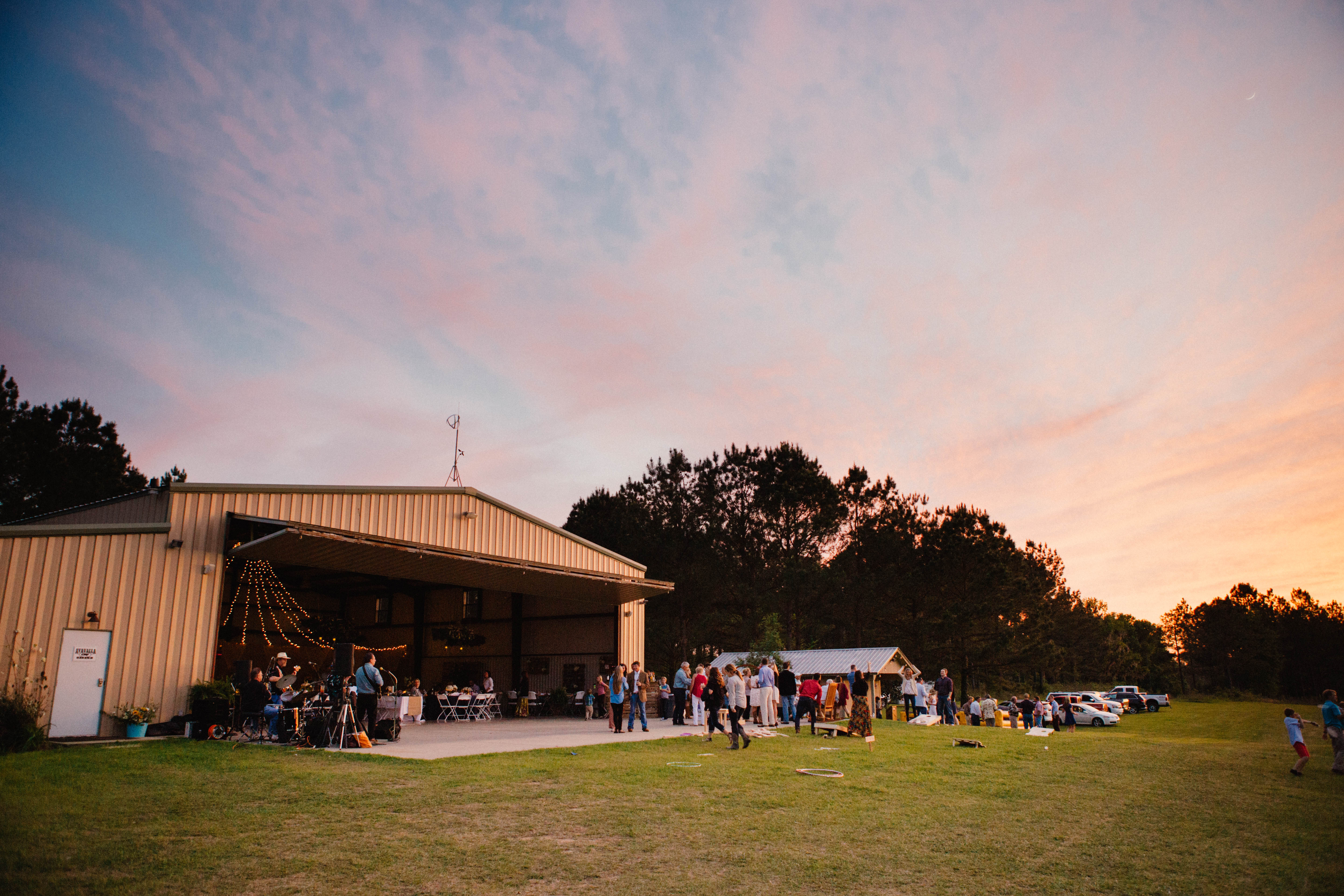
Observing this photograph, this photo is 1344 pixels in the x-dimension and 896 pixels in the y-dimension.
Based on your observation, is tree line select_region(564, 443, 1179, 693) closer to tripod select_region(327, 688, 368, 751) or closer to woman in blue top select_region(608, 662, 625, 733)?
woman in blue top select_region(608, 662, 625, 733)

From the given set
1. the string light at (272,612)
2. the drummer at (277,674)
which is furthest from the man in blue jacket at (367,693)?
the string light at (272,612)

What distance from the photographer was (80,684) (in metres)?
11.6

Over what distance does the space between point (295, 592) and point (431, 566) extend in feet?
38.5

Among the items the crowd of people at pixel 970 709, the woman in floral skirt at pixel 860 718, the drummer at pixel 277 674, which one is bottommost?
the crowd of people at pixel 970 709

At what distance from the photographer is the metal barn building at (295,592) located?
37.7 feet

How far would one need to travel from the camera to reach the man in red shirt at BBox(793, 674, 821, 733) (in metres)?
15.9

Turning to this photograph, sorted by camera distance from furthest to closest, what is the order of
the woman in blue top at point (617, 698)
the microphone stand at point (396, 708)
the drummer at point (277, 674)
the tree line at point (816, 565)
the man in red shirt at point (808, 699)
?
the tree line at point (816, 565) < the man in red shirt at point (808, 699) < the woman in blue top at point (617, 698) < the drummer at point (277, 674) < the microphone stand at point (396, 708)

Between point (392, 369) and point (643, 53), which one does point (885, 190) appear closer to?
point (643, 53)

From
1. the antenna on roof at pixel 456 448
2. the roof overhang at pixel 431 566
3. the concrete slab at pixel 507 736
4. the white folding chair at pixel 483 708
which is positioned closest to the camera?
the concrete slab at pixel 507 736

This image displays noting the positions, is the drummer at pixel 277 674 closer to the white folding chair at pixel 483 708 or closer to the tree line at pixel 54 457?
the white folding chair at pixel 483 708

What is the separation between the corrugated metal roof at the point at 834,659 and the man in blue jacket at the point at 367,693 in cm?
1748

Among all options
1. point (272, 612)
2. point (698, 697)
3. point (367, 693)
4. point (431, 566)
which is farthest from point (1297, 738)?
point (272, 612)

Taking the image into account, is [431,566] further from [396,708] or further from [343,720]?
[343,720]

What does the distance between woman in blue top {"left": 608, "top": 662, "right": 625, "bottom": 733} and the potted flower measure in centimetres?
782
